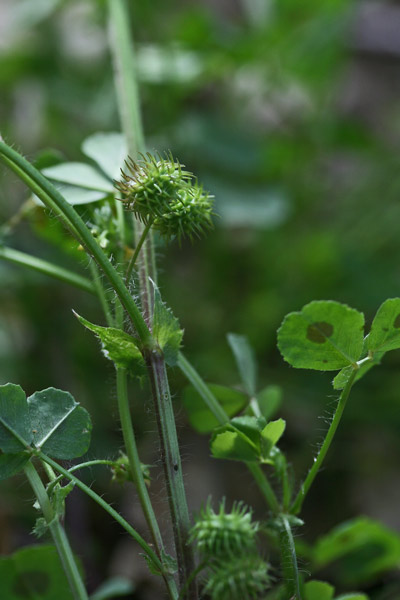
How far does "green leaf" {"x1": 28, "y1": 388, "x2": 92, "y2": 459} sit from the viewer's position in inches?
18.4

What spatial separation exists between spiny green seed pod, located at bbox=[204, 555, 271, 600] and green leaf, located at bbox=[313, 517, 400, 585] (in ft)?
0.91

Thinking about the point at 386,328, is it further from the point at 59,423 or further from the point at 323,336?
the point at 59,423

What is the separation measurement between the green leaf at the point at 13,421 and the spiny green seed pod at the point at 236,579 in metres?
0.16

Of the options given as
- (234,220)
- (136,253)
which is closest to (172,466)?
(136,253)

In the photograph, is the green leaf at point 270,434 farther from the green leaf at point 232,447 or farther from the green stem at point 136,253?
the green stem at point 136,253

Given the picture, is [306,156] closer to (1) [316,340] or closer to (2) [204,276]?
(2) [204,276]

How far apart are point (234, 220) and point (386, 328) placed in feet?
2.86

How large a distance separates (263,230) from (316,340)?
0.96 metres

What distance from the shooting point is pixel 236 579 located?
412 mm

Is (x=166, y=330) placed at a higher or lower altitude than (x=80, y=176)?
lower

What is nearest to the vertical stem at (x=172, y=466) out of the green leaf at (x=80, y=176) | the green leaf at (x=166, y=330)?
the green leaf at (x=166, y=330)

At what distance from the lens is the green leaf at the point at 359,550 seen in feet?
2.23

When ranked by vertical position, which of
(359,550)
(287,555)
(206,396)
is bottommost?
(359,550)

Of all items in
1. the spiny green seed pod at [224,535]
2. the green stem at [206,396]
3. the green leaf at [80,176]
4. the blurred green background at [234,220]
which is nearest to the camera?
the spiny green seed pod at [224,535]
